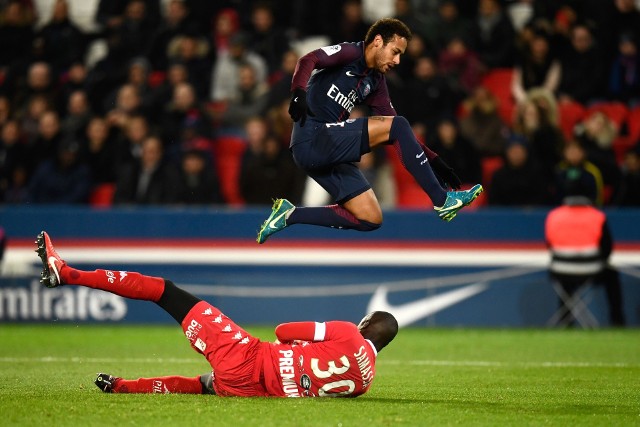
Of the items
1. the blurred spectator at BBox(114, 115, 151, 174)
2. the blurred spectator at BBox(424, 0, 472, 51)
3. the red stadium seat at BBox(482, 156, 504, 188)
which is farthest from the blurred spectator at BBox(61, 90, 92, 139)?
the red stadium seat at BBox(482, 156, 504, 188)

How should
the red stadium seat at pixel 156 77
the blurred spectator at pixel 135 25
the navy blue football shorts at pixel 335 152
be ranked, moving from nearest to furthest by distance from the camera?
the navy blue football shorts at pixel 335 152
the red stadium seat at pixel 156 77
the blurred spectator at pixel 135 25

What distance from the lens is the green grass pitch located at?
21.3 feet

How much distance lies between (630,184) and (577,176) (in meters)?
0.92

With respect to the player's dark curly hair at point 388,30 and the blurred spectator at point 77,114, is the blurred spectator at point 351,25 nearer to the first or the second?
the blurred spectator at point 77,114

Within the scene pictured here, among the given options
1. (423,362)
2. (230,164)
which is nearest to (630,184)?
(423,362)

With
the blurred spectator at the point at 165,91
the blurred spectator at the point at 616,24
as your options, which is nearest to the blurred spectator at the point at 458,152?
the blurred spectator at the point at 616,24

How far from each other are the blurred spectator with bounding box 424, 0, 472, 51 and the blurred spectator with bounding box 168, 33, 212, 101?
308cm

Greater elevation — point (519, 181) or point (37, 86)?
point (37, 86)

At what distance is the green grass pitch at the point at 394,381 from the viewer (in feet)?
21.3

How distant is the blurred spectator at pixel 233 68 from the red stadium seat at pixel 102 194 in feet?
7.09

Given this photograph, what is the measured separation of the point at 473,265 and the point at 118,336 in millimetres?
4169

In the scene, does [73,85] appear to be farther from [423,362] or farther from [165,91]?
[423,362]

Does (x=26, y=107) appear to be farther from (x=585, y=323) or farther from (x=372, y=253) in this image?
(x=585, y=323)

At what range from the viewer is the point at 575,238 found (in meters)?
12.9
